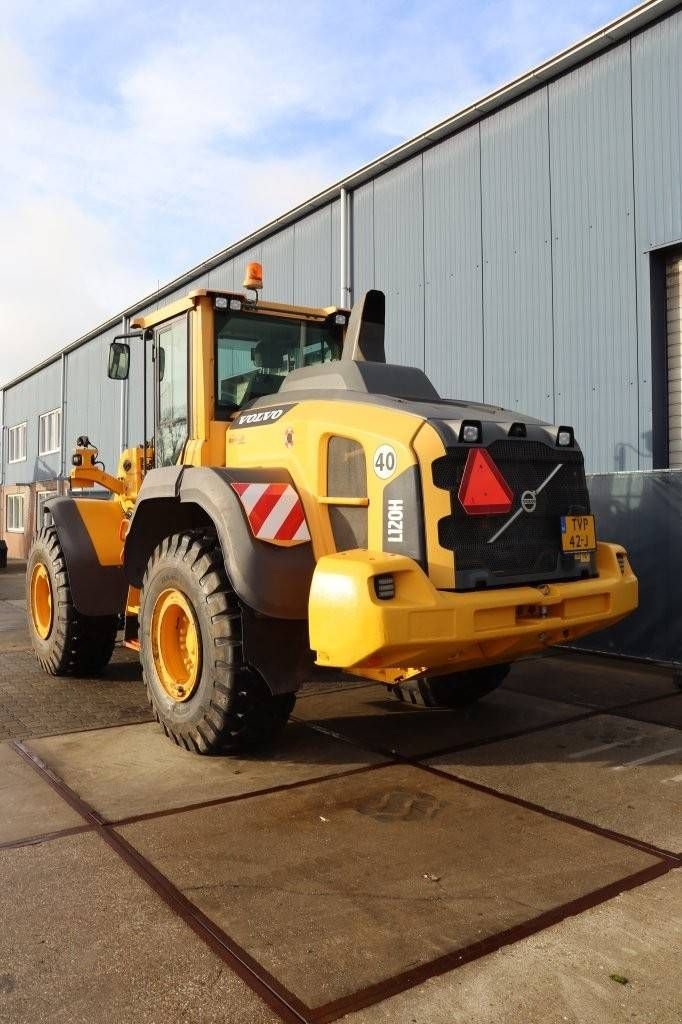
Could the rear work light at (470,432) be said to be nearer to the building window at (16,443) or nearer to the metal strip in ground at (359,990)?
the metal strip in ground at (359,990)

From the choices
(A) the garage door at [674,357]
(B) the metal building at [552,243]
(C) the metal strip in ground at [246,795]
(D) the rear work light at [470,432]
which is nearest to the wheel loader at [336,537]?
(D) the rear work light at [470,432]

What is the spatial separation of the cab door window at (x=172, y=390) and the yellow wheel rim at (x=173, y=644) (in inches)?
44.2

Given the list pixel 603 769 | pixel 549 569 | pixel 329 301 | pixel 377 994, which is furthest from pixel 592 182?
pixel 377 994

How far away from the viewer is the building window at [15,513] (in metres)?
27.4

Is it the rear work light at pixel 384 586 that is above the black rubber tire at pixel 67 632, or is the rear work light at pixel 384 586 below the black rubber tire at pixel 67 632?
above

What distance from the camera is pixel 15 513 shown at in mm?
28156

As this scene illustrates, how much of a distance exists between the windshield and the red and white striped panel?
1166mm

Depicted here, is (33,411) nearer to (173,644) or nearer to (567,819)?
(173,644)

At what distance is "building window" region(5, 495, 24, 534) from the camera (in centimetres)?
2738

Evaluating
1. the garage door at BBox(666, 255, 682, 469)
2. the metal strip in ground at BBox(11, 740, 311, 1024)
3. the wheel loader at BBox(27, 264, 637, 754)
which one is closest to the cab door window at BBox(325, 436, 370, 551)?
the wheel loader at BBox(27, 264, 637, 754)

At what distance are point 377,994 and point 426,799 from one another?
1.65 metres

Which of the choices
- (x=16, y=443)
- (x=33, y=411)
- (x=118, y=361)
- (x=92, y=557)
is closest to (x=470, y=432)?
(x=118, y=361)

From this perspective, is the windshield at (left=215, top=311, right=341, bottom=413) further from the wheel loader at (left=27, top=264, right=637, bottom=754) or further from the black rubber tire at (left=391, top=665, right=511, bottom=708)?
the black rubber tire at (left=391, top=665, right=511, bottom=708)

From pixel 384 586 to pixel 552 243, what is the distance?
6.32m
